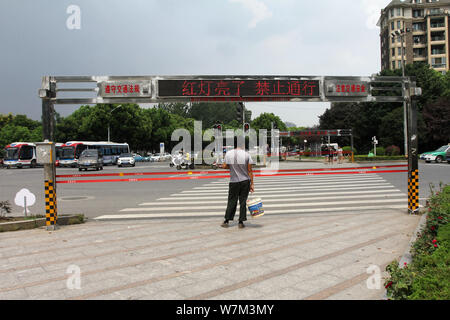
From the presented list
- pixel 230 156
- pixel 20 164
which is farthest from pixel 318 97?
pixel 20 164

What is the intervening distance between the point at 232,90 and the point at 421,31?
8001 centimetres

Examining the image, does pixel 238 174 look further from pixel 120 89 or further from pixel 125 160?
pixel 125 160

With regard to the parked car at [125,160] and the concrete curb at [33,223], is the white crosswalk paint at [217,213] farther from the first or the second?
the parked car at [125,160]

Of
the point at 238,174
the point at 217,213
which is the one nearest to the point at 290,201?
the point at 217,213

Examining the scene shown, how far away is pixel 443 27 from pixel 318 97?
7831 centimetres

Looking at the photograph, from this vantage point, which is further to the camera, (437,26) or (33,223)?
(437,26)

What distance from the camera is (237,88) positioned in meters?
8.88

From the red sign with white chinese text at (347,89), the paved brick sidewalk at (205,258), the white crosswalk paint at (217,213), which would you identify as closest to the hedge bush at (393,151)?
the white crosswalk paint at (217,213)

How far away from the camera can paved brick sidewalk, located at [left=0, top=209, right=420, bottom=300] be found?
4.16m

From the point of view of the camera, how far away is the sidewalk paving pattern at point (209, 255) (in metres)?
Answer: 4.18

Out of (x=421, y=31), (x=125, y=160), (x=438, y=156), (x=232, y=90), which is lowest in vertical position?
(x=438, y=156)

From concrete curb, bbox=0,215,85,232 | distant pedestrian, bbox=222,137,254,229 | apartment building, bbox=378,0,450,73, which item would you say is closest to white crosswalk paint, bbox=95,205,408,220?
concrete curb, bbox=0,215,85,232
